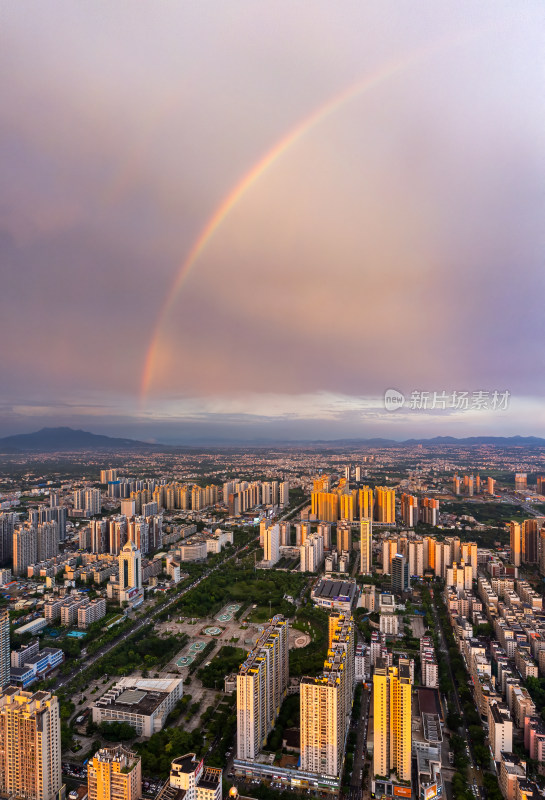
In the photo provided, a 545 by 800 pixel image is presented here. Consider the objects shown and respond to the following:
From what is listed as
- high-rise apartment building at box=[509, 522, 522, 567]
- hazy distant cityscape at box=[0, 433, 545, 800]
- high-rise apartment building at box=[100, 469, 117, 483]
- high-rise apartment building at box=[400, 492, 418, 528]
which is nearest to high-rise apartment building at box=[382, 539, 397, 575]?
hazy distant cityscape at box=[0, 433, 545, 800]

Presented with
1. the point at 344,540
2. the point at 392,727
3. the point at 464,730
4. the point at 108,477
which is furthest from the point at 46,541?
the point at 108,477

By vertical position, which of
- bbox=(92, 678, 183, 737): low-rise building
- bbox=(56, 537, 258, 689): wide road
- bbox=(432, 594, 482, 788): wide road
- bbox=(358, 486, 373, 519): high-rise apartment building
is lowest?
bbox=(56, 537, 258, 689): wide road

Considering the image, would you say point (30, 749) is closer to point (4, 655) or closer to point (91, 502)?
point (4, 655)

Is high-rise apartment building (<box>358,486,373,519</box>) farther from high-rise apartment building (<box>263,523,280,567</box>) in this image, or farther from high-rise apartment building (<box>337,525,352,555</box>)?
high-rise apartment building (<box>263,523,280,567</box>)

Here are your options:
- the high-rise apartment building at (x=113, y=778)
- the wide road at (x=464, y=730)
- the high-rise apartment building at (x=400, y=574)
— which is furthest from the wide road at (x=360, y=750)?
the high-rise apartment building at (x=400, y=574)

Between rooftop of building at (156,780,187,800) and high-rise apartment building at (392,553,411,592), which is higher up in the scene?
rooftop of building at (156,780,187,800)

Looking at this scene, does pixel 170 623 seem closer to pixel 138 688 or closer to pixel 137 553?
pixel 137 553

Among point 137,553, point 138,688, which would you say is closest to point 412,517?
point 137,553
